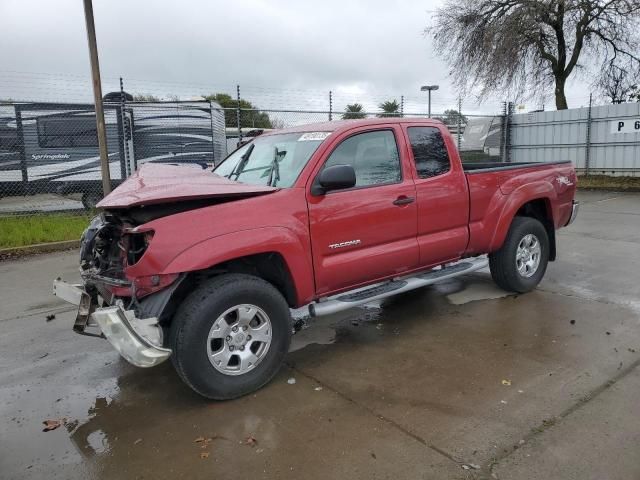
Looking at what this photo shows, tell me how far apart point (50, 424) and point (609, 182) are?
691 inches

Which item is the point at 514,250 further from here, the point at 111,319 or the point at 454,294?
the point at 111,319

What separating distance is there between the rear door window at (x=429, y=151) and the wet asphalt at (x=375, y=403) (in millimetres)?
1426

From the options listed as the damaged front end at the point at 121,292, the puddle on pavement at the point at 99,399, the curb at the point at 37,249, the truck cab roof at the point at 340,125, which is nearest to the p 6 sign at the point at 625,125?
the puddle on pavement at the point at 99,399

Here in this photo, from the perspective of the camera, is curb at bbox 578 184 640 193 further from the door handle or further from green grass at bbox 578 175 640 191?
the door handle

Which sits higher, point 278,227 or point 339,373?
point 278,227

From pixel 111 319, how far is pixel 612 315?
436 centimetres

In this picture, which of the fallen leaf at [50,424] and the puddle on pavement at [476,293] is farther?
the puddle on pavement at [476,293]

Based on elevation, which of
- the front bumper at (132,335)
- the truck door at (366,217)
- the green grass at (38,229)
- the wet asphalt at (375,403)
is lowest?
the wet asphalt at (375,403)

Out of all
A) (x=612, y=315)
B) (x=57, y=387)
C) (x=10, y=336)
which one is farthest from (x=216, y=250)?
(x=612, y=315)

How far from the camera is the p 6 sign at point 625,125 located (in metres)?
15.9

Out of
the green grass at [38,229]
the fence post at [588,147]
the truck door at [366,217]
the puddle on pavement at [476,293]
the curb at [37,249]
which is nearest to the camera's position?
the truck door at [366,217]

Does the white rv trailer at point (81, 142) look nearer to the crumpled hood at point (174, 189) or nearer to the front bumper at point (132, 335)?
the crumpled hood at point (174, 189)

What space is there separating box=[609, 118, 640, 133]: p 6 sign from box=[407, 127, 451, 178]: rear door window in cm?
1418

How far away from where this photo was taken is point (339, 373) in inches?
153
